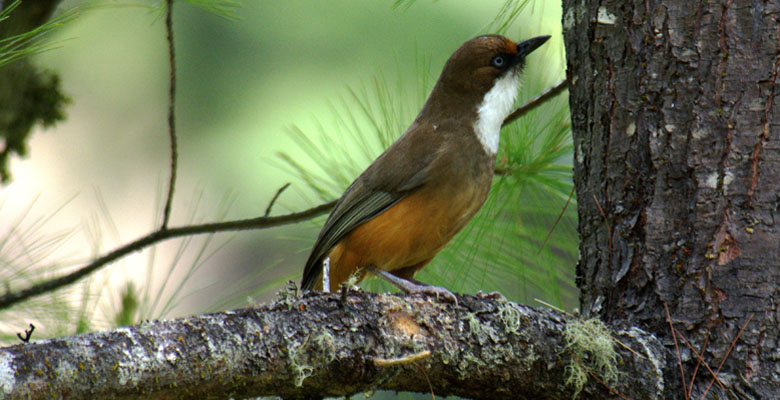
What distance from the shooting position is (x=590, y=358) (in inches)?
95.2

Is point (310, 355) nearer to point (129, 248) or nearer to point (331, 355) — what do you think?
point (331, 355)

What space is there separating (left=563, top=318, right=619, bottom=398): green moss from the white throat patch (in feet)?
4.55

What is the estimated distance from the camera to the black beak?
12.4 ft

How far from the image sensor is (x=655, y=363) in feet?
8.05

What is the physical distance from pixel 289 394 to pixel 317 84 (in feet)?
18.8

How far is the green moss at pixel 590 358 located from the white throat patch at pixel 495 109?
4.55ft

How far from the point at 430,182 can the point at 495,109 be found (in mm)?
528

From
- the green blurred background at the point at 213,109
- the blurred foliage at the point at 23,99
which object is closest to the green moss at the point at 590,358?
the blurred foliage at the point at 23,99

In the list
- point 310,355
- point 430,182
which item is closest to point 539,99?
point 430,182

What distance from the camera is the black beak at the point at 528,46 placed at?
378cm

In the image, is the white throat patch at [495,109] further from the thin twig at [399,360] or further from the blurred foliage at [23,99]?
the blurred foliage at [23,99]

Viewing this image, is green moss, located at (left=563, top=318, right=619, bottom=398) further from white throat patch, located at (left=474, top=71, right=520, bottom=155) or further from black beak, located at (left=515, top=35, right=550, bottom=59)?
black beak, located at (left=515, top=35, right=550, bottom=59)

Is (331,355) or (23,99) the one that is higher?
(23,99)

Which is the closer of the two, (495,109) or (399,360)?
(399,360)
